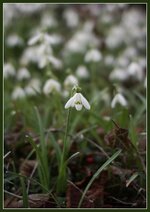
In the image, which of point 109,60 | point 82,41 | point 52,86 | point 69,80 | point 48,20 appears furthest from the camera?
point 48,20

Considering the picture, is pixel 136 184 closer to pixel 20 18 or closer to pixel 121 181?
pixel 121 181

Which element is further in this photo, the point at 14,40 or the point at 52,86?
the point at 14,40

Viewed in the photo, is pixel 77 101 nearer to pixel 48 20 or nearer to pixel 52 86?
pixel 52 86

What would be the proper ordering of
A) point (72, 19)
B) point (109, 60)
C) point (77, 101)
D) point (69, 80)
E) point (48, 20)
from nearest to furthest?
point (77, 101) → point (69, 80) → point (109, 60) → point (48, 20) → point (72, 19)

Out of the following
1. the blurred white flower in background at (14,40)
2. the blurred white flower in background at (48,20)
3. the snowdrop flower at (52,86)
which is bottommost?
the snowdrop flower at (52,86)

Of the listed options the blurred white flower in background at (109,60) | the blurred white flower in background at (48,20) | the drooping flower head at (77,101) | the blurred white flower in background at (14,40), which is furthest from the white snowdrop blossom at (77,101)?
the blurred white flower in background at (48,20)

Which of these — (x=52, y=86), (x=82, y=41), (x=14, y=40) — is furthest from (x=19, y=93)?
(x=82, y=41)

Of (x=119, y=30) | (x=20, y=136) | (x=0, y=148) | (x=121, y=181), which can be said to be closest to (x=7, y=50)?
(x=119, y=30)

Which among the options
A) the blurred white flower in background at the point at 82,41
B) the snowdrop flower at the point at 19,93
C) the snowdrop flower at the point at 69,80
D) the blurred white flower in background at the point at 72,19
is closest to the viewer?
the snowdrop flower at the point at 69,80

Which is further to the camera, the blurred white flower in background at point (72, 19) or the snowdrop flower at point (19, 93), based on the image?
the blurred white flower in background at point (72, 19)

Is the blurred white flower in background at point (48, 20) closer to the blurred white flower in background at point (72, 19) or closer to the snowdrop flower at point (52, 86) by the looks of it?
the blurred white flower in background at point (72, 19)

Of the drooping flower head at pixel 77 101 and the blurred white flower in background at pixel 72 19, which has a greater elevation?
the blurred white flower in background at pixel 72 19
